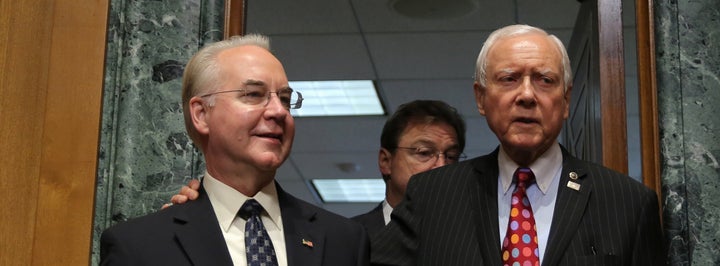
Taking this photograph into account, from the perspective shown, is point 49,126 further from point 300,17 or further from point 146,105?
point 300,17

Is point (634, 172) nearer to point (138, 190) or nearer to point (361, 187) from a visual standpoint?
point (361, 187)

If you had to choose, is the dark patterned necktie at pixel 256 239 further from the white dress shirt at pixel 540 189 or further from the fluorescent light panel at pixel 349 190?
the fluorescent light panel at pixel 349 190

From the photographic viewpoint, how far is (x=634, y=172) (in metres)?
8.45

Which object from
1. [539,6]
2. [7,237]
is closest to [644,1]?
[7,237]

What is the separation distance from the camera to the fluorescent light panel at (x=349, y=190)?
32.9 ft

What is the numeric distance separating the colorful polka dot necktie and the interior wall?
1.31 metres

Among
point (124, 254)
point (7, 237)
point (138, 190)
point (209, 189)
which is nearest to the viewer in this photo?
point (124, 254)

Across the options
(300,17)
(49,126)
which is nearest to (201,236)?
(49,126)

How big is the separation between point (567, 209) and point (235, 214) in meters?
0.78

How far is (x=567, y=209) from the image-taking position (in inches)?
101

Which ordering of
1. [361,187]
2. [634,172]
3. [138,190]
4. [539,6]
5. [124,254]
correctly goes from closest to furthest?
[124,254], [138,190], [539,6], [634,172], [361,187]

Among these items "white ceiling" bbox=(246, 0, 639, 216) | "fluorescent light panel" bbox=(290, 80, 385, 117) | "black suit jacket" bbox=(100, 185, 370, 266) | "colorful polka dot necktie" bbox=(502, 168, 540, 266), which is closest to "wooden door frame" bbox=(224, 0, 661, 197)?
"colorful polka dot necktie" bbox=(502, 168, 540, 266)

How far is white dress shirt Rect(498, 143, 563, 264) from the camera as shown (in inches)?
102

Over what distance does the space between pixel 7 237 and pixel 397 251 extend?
1.13 meters
